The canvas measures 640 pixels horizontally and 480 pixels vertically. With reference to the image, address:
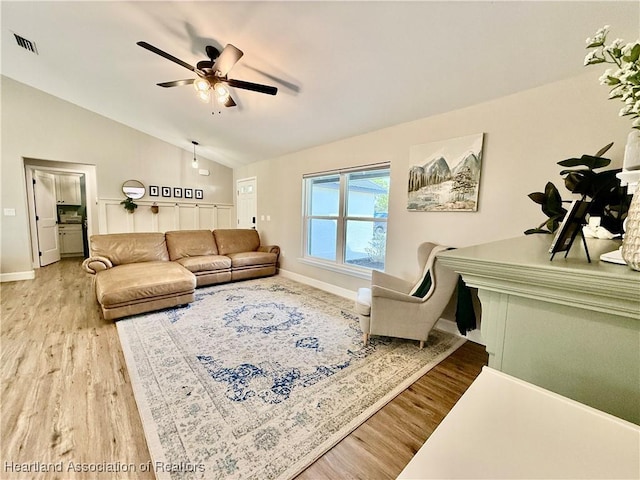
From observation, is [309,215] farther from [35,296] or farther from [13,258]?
[13,258]

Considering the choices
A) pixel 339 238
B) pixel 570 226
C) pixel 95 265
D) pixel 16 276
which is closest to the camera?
pixel 570 226

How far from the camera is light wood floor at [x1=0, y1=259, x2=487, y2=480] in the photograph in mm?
1257

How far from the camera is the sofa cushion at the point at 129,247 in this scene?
3.62m

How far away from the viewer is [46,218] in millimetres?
5156

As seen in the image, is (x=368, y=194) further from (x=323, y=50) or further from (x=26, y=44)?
(x=26, y=44)

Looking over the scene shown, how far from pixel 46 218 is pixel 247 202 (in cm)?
399

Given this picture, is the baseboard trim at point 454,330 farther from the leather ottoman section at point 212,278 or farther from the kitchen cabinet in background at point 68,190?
the kitchen cabinet in background at point 68,190

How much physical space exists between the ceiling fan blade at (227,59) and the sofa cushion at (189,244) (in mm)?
2978

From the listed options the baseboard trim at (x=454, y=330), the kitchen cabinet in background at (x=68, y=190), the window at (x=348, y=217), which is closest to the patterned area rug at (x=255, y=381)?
the baseboard trim at (x=454, y=330)

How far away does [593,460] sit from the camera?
1.38ft

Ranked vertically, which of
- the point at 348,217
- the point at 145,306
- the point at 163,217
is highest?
the point at 348,217

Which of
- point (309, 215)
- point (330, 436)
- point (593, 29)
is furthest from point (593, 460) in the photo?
point (309, 215)

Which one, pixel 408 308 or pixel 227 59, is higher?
pixel 227 59

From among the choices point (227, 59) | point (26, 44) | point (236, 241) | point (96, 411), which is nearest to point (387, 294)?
point (96, 411)
